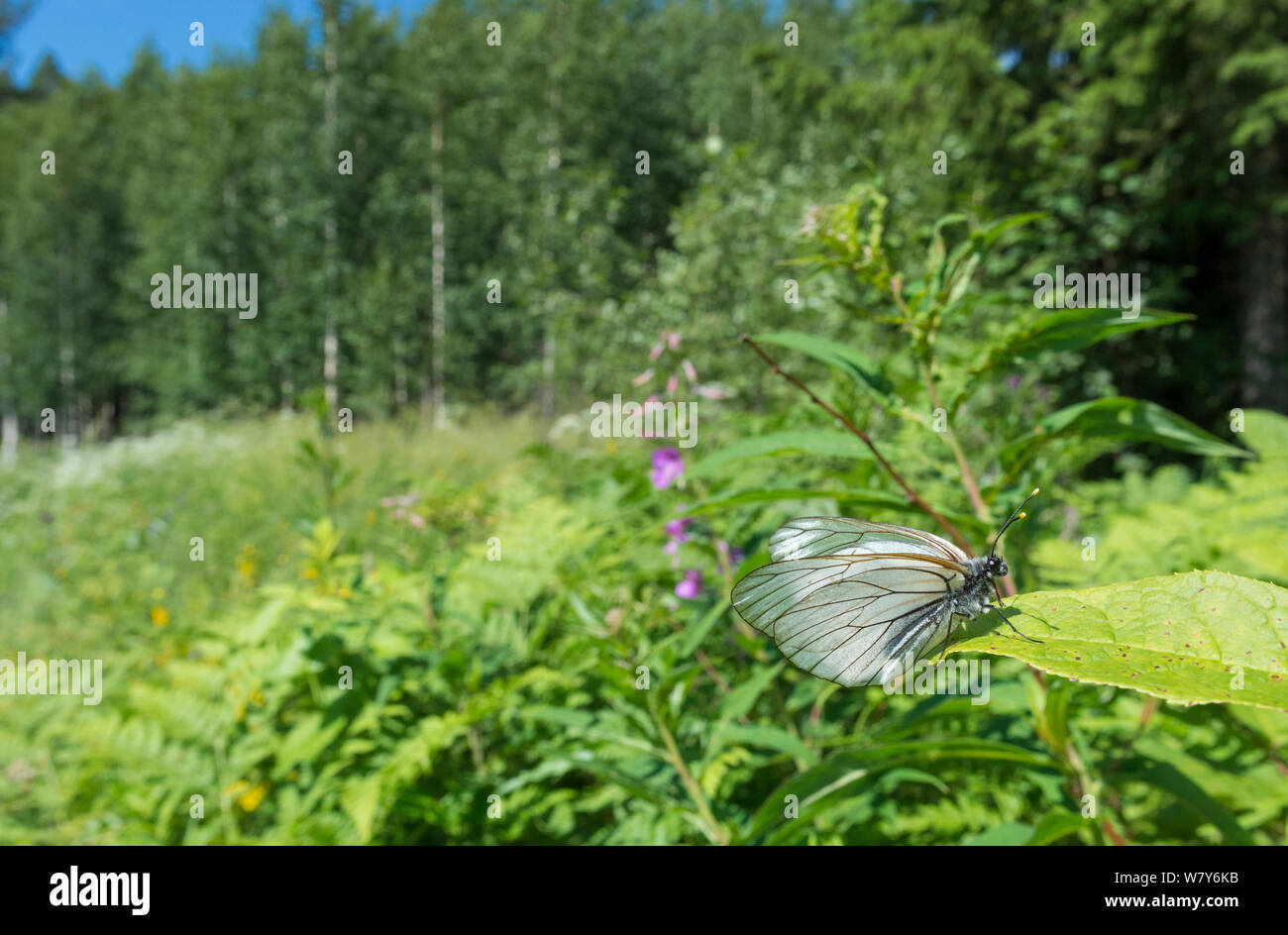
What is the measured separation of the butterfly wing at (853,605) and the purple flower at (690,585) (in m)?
0.87

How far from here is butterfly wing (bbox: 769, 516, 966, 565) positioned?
0.49 m

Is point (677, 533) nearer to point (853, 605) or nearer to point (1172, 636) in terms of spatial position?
point (853, 605)

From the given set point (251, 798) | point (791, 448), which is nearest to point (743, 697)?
point (791, 448)

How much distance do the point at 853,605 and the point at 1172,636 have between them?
0.20 meters

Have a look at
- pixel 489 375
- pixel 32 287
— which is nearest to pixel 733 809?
pixel 489 375

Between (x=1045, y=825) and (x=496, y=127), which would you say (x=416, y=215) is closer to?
(x=496, y=127)

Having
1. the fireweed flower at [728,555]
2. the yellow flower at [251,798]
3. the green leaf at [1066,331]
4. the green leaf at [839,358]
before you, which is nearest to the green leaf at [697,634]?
the fireweed flower at [728,555]

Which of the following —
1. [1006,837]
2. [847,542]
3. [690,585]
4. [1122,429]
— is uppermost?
[1122,429]

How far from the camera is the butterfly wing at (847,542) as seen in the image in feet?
1.61

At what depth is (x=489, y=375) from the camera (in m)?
18.1

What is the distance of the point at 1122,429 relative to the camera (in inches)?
33.4

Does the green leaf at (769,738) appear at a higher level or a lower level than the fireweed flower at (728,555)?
lower

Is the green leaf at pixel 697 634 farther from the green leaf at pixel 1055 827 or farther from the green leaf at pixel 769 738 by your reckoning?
the green leaf at pixel 1055 827

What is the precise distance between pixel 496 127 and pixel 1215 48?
15253 mm
